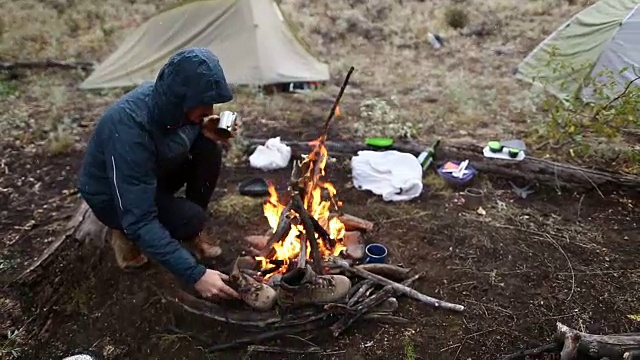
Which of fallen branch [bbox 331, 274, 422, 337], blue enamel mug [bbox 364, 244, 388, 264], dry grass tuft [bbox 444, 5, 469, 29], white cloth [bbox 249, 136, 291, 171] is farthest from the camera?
dry grass tuft [bbox 444, 5, 469, 29]

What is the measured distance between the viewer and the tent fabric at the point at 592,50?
5.80 meters

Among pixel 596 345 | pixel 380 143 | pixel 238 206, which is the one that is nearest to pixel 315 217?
pixel 238 206

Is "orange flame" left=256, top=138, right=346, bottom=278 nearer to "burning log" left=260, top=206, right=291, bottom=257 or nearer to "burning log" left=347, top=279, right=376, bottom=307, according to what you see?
"burning log" left=260, top=206, right=291, bottom=257

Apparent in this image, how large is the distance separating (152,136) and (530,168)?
10.3ft

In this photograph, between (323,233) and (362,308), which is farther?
(323,233)

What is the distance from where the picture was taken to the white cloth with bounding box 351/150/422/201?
431cm

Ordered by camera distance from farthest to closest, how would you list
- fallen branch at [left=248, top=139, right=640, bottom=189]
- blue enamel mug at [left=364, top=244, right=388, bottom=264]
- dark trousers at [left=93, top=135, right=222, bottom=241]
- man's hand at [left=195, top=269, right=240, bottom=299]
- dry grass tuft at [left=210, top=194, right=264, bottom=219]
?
fallen branch at [left=248, top=139, right=640, bottom=189] < dry grass tuft at [left=210, top=194, right=264, bottom=219] < blue enamel mug at [left=364, top=244, right=388, bottom=264] < dark trousers at [left=93, top=135, right=222, bottom=241] < man's hand at [left=195, top=269, right=240, bottom=299]

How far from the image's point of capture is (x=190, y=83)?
2.42 metres

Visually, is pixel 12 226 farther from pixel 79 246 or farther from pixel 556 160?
pixel 556 160

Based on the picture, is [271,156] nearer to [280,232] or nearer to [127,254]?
[280,232]

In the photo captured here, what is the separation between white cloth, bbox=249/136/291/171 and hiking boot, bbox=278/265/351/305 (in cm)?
203

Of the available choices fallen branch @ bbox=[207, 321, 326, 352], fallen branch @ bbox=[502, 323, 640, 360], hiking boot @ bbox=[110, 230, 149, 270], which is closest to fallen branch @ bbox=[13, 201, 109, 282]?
hiking boot @ bbox=[110, 230, 149, 270]

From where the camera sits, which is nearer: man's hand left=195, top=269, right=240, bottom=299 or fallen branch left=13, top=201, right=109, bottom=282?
man's hand left=195, top=269, right=240, bottom=299

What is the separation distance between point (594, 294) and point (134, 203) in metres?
2.73
